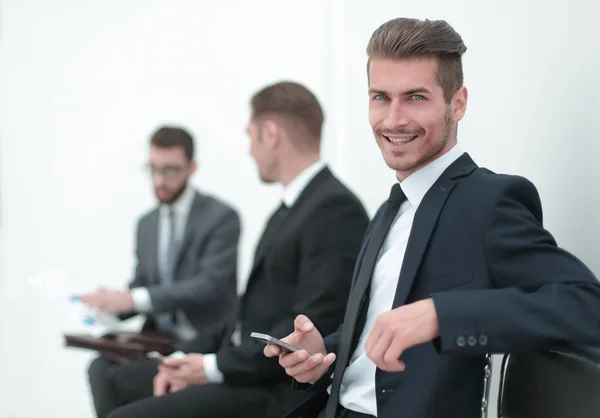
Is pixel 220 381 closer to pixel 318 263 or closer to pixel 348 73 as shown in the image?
pixel 318 263

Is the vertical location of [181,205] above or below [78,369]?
above

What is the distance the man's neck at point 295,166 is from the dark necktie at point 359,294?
1.03 metres

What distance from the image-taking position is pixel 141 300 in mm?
3592

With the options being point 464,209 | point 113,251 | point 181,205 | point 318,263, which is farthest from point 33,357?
point 464,209

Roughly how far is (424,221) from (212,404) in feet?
3.80

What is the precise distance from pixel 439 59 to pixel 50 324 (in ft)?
15.6

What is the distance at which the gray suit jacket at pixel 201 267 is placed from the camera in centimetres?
357

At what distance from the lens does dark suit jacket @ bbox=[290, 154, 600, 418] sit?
125 cm

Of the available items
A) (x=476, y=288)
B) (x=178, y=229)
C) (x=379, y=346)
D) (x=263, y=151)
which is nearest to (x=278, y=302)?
(x=263, y=151)

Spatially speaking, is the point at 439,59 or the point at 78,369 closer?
the point at 439,59

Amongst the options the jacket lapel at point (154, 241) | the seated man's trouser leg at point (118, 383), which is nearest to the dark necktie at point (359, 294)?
the seated man's trouser leg at point (118, 383)

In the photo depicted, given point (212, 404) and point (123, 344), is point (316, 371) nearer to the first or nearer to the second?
point (212, 404)

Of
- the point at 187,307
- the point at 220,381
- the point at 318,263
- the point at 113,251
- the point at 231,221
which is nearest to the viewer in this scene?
the point at 318,263

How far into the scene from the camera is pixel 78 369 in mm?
5703
